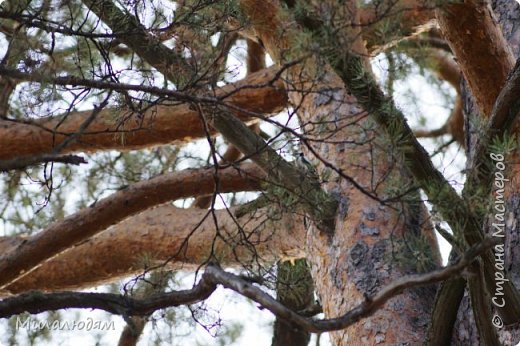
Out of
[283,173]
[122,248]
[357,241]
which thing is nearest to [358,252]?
[357,241]

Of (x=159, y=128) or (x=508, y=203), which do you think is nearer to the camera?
(x=508, y=203)

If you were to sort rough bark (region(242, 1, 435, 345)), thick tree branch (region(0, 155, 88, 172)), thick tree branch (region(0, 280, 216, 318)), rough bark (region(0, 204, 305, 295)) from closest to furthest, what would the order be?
thick tree branch (region(0, 155, 88, 172)), thick tree branch (region(0, 280, 216, 318)), rough bark (region(242, 1, 435, 345)), rough bark (region(0, 204, 305, 295))

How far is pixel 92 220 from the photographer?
256 cm

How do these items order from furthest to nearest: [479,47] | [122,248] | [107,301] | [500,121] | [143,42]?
[122,248] → [143,42] → [479,47] → [500,121] → [107,301]

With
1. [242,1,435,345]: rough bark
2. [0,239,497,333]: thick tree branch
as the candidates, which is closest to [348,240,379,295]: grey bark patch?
[242,1,435,345]: rough bark

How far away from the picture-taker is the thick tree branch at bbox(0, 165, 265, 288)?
255cm

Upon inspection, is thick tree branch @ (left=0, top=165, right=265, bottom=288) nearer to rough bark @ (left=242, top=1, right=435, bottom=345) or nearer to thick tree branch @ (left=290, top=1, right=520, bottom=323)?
rough bark @ (left=242, top=1, right=435, bottom=345)

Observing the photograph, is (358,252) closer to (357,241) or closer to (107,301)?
(357,241)

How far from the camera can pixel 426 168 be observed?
5.08ft

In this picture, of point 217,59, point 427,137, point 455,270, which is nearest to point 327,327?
point 455,270

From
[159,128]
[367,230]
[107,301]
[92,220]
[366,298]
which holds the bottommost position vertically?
[366,298]

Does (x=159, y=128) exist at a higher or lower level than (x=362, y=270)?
higher

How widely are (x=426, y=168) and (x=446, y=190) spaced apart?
11 centimetres

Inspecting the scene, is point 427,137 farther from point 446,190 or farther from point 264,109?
point 446,190
